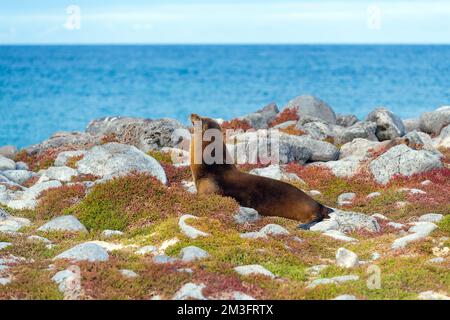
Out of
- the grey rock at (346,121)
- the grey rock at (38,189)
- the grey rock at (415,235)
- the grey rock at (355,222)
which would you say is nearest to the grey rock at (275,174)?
the grey rock at (355,222)

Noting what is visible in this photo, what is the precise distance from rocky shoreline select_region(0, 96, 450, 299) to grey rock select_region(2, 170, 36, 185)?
39mm

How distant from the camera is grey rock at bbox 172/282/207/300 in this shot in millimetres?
11406

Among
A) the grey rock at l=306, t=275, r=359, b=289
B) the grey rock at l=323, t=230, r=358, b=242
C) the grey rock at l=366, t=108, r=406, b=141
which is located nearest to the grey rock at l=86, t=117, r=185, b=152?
the grey rock at l=366, t=108, r=406, b=141

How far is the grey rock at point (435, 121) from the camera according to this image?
3391cm

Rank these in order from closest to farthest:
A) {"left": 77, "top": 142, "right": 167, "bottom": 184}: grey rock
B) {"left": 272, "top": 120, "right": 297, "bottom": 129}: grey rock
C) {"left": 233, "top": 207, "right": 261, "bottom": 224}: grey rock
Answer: {"left": 233, "top": 207, "right": 261, "bottom": 224}: grey rock, {"left": 77, "top": 142, "right": 167, "bottom": 184}: grey rock, {"left": 272, "top": 120, "right": 297, "bottom": 129}: grey rock

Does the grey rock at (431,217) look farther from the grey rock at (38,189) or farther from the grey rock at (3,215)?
the grey rock at (3,215)

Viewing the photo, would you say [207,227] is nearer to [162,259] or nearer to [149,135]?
[162,259]

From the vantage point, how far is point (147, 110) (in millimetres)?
86812

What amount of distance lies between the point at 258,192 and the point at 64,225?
14.3ft

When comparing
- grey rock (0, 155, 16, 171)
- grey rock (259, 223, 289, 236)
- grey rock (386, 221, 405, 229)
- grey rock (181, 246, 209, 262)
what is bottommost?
grey rock (0, 155, 16, 171)

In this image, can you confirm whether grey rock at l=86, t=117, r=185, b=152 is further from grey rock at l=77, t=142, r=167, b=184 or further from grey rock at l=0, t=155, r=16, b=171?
grey rock at l=77, t=142, r=167, b=184

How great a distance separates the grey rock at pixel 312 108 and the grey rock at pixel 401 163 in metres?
12.1

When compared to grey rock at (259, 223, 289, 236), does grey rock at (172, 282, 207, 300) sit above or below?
above

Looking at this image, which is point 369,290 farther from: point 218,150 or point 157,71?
point 157,71
